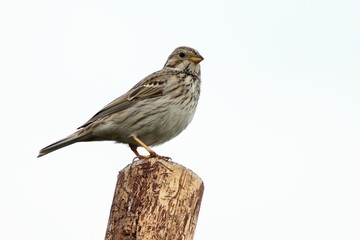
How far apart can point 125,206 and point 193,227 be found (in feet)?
2.14

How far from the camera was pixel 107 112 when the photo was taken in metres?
10.6

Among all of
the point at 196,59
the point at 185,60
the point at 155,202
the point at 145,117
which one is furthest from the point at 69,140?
the point at 155,202

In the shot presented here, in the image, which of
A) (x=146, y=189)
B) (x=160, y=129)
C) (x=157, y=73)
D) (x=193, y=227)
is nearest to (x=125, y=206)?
(x=146, y=189)

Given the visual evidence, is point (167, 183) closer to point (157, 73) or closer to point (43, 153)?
point (43, 153)

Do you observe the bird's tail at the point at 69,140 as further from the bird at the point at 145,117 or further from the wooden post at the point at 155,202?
the wooden post at the point at 155,202

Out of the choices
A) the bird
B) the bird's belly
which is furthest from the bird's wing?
the bird's belly

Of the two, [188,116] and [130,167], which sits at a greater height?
[188,116]

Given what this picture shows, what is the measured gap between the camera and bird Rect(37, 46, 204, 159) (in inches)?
406

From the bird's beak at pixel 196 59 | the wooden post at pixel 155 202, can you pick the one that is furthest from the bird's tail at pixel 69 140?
the wooden post at pixel 155 202

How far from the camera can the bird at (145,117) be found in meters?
10.3

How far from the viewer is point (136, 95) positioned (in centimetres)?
1081

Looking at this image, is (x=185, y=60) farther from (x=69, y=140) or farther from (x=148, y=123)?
(x=69, y=140)

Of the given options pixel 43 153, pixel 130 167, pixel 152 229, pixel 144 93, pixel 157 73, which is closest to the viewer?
pixel 152 229

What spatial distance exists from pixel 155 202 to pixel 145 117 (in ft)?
14.0
